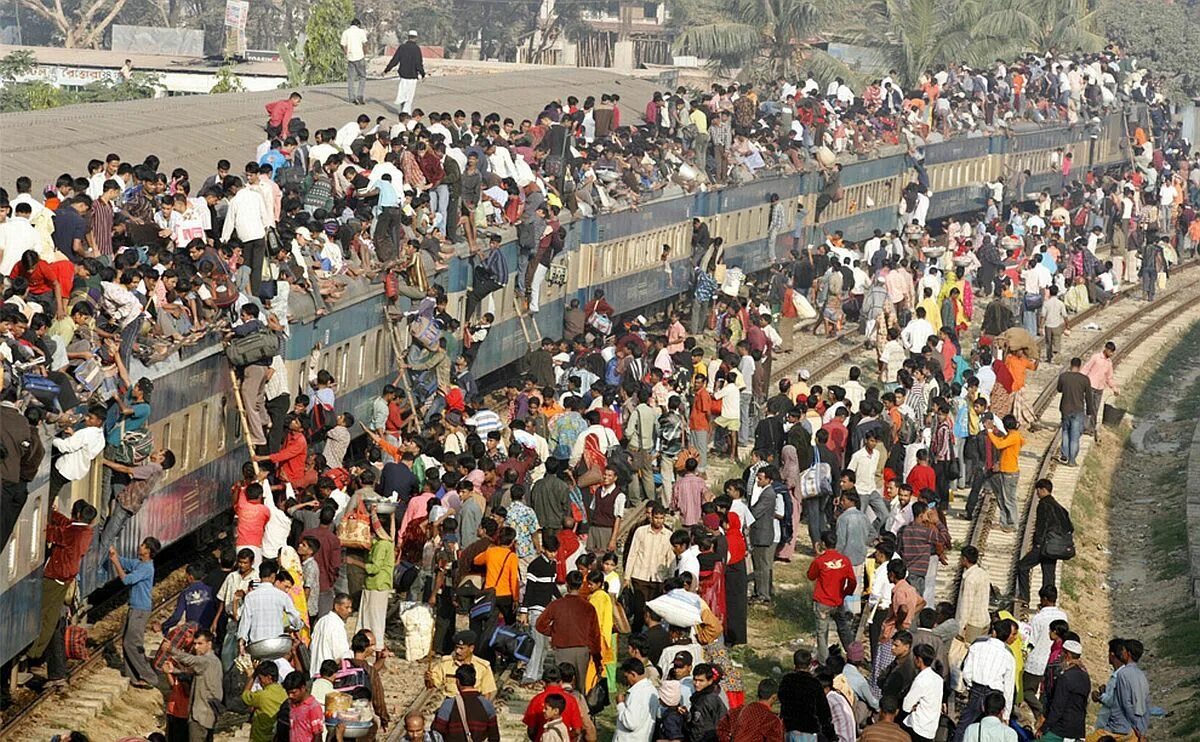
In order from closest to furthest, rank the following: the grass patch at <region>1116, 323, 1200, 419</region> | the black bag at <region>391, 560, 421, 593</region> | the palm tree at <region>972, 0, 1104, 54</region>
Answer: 1. the black bag at <region>391, 560, 421, 593</region>
2. the grass patch at <region>1116, 323, 1200, 419</region>
3. the palm tree at <region>972, 0, 1104, 54</region>

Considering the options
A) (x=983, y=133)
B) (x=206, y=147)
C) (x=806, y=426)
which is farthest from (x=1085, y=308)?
(x=806, y=426)

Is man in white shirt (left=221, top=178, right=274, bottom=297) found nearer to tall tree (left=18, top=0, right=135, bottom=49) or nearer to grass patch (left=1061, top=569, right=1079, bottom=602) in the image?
grass patch (left=1061, top=569, right=1079, bottom=602)

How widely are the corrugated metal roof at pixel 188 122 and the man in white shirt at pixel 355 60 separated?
26cm

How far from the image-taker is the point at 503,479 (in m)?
17.3

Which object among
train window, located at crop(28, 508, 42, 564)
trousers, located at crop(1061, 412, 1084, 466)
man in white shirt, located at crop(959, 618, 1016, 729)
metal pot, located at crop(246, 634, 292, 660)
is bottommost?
trousers, located at crop(1061, 412, 1084, 466)

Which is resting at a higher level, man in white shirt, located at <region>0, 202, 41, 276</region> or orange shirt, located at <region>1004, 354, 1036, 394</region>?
man in white shirt, located at <region>0, 202, 41, 276</region>

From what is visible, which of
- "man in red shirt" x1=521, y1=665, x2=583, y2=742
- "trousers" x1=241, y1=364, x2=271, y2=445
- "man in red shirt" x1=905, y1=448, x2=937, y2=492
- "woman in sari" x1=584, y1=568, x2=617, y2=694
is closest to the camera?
"man in red shirt" x1=521, y1=665, x2=583, y2=742

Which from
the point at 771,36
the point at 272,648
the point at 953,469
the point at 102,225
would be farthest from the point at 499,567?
the point at 771,36

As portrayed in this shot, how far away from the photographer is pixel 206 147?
29688 mm

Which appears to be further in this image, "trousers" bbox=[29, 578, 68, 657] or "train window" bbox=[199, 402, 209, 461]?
"train window" bbox=[199, 402, 209, 461]

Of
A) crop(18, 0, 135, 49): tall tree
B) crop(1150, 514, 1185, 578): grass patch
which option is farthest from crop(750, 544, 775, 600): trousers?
crop(18, 0, 135, 49): tall tree

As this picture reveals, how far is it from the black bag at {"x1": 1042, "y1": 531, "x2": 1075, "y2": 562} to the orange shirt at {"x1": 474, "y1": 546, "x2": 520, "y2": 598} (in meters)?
5.44

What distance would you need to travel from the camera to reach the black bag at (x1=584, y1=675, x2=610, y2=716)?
603 inches

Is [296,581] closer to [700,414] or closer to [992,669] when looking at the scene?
[992,669]
